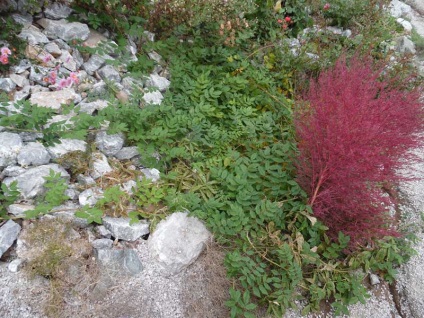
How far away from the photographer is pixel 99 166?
245cm

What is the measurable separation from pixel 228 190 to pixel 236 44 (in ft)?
5.55

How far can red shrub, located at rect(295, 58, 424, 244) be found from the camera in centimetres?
224

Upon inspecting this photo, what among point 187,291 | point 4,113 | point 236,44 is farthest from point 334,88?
point 4,113

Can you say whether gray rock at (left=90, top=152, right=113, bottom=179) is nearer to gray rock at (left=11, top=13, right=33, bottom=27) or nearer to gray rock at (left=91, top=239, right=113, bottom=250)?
gray rock at (left=91, top=239, right=113, bottom=250)

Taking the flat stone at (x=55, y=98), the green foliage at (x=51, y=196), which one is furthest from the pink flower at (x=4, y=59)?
the green foliage at (x=51, y=196)

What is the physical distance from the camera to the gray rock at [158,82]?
3.08 meters

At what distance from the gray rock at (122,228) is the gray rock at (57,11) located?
1.87 metres

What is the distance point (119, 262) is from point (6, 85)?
57.2 inches

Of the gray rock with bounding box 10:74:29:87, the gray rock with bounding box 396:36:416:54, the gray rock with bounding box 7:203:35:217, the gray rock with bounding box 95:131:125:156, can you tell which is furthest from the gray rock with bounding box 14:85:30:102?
the gray rock with bounding box 396:36:416:54

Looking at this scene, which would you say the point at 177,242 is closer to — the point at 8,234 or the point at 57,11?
the point at 8,234

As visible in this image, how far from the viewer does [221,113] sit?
3018 millimetres

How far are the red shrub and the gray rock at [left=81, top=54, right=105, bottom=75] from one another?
166 centimetres

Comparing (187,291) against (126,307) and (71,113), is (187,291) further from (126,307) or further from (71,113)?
(71,113)

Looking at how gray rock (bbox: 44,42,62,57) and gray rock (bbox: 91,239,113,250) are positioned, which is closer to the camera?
gray rock (bbox: 91,239,113,250)
